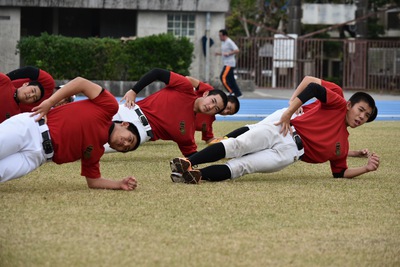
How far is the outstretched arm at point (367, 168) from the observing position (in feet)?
30.5

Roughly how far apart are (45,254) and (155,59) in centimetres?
2190

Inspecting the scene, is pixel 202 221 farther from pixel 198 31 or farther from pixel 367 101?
pixel 198 31

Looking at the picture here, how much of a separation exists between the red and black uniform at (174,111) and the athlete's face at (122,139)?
235cm

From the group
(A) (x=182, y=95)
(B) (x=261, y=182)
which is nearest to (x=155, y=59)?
(A) (x=182, y=95)

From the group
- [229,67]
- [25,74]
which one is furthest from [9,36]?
[25,74]

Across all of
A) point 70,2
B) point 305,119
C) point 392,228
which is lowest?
point 392,228

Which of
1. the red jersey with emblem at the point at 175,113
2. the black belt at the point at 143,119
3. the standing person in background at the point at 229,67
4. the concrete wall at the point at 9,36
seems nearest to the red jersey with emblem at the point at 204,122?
the red jersey with emblem at the point at 175,113

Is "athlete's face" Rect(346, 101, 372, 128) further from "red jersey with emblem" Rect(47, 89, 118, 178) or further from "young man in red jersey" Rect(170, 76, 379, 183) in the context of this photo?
"red jersey with emblem" Rect(47, 89, 118, 178)

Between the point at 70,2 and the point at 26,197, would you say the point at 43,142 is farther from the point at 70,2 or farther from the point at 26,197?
the point at 70,2

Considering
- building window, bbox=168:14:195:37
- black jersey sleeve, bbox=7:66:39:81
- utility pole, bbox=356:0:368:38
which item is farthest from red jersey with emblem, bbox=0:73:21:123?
utility pole, bbox=356:0:368:38

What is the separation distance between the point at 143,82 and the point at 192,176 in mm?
1955

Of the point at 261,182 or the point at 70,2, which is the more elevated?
the point at 70,2

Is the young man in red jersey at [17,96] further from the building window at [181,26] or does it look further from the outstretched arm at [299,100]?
the building window at [181,26]

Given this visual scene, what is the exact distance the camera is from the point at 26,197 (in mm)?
7898
